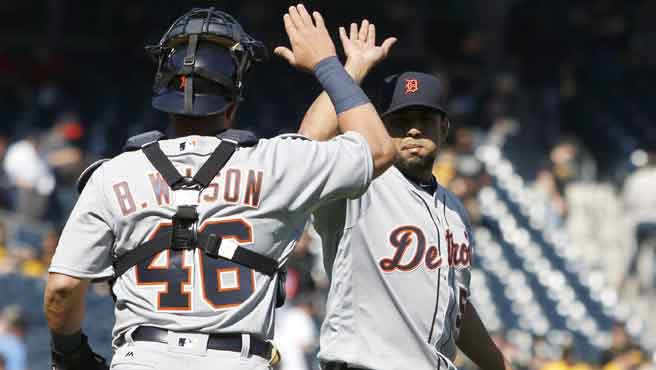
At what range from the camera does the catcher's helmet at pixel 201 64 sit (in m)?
3.87

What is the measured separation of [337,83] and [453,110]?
14.2 meters

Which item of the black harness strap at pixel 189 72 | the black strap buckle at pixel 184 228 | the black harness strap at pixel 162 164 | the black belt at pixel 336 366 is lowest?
the black belt at pixel 336 366

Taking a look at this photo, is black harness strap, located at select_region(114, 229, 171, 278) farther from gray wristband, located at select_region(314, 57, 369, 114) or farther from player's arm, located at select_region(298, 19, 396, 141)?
player's arm, located at select_region(298, 19, 396, 141)

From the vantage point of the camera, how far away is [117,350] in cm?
385

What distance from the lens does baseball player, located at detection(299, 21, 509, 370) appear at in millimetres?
4777

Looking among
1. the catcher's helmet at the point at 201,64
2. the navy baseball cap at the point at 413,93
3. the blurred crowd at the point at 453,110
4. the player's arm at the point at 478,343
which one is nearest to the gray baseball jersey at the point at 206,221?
the catcher's helmet at the point at 201,64

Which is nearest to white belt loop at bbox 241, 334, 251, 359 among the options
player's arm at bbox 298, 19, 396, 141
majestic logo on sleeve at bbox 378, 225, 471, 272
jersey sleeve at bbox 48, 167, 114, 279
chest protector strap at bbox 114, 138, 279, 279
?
chest protector strap at bbox 114, 138, 279, 279

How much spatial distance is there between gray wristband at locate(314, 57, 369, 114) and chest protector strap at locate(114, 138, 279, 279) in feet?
1.29

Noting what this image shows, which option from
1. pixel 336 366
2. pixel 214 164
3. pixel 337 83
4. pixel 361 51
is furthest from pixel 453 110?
pixel 214 164

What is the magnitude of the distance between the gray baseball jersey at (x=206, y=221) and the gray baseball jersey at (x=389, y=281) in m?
0.96

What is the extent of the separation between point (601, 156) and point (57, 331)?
47.6 feet

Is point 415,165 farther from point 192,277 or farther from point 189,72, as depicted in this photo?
point 192,277

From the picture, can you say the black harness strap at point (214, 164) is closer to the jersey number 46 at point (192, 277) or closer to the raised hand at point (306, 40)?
the jersey number 46 at point (192, 277)

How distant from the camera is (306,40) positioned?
4.25m
